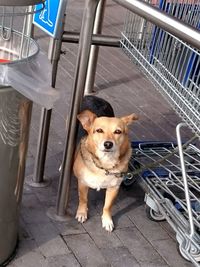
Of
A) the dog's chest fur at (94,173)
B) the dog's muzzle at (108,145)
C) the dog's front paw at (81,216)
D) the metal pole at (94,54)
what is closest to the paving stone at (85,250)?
the dog's front paw at (81,216)

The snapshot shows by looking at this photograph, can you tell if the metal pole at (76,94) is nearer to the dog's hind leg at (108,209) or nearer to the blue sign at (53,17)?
the dog's hind leg at (108,209)

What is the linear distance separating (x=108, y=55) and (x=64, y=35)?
3.38m

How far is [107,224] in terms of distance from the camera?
133 inches

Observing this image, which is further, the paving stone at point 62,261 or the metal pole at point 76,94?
the paving stone at point 62,261

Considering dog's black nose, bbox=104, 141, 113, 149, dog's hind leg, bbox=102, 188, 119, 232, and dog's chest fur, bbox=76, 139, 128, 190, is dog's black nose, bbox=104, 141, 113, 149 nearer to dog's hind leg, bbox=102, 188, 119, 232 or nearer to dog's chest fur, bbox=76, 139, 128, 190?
dog's chest fur, bbox=76, 139, 128, 190

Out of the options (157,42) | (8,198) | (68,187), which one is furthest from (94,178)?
(157,42)

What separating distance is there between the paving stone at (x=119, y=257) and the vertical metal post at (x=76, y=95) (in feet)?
1.37

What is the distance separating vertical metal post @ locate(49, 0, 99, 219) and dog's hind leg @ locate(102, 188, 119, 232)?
257 mm

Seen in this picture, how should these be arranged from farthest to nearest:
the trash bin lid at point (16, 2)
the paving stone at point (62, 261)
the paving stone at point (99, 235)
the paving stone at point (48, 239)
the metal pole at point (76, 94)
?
the paving stone at point (99, 235) < the paving stone at point (48, 239) < the paving stone at point (62, 261) < the metal pole at point (76, 94) < the trash bin lid at point (16, 2)

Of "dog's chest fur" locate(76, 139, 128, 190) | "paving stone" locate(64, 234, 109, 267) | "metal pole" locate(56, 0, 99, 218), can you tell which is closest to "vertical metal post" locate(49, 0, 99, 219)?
"metal pole" locate(56, 0, 99, 218)

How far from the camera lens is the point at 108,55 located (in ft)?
22.2

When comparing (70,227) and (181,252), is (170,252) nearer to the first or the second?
(181,252)

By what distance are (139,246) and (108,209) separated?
319 millimetres

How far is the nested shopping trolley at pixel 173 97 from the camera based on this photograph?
2910 mm
